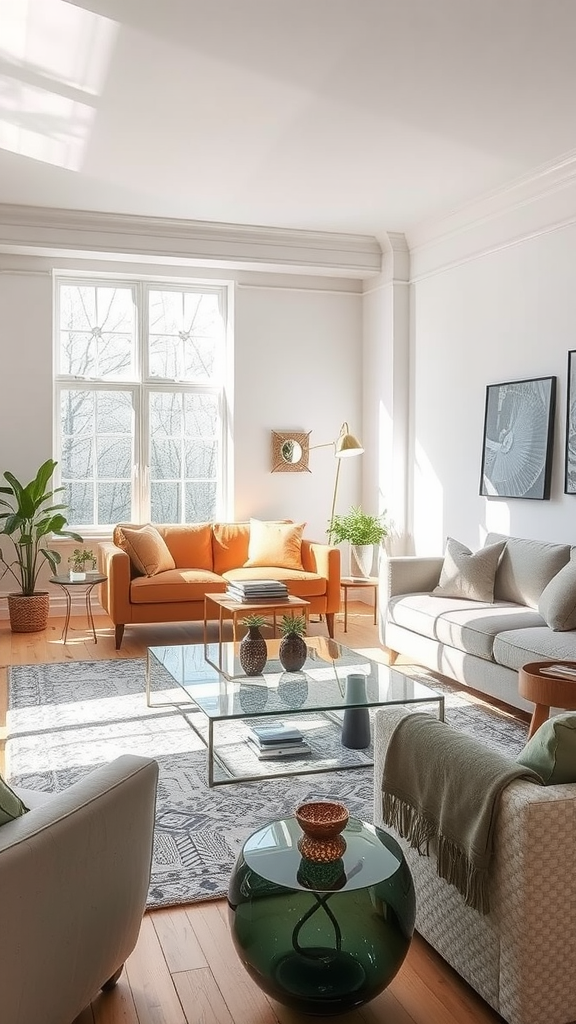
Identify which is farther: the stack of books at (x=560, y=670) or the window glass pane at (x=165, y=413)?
the window glass pane at (x=165, y=413)

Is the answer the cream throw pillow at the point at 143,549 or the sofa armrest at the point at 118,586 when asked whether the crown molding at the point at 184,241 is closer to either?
the cream throw pillow at the point at 143,549

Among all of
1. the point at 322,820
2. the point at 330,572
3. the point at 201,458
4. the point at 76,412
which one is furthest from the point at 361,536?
the point at 322,820

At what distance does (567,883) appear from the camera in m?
1.99

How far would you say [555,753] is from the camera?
211 cm

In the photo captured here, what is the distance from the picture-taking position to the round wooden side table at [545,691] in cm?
331

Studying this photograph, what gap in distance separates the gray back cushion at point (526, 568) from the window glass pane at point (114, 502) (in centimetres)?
337

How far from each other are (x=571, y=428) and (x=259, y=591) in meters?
2.17

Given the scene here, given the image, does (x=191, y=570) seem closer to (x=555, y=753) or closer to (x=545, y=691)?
(x=545, y=691)

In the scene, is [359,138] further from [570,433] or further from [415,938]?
[415,938]

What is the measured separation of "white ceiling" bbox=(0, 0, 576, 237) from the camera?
3.72 meters

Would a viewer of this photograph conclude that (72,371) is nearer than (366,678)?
No

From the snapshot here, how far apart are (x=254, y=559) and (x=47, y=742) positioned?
2952 mm

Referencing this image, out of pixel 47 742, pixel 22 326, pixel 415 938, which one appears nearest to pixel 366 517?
pixel 22 326

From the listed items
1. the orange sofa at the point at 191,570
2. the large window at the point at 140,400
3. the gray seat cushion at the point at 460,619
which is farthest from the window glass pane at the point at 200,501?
the gray seat cushion at the point at 460,619
